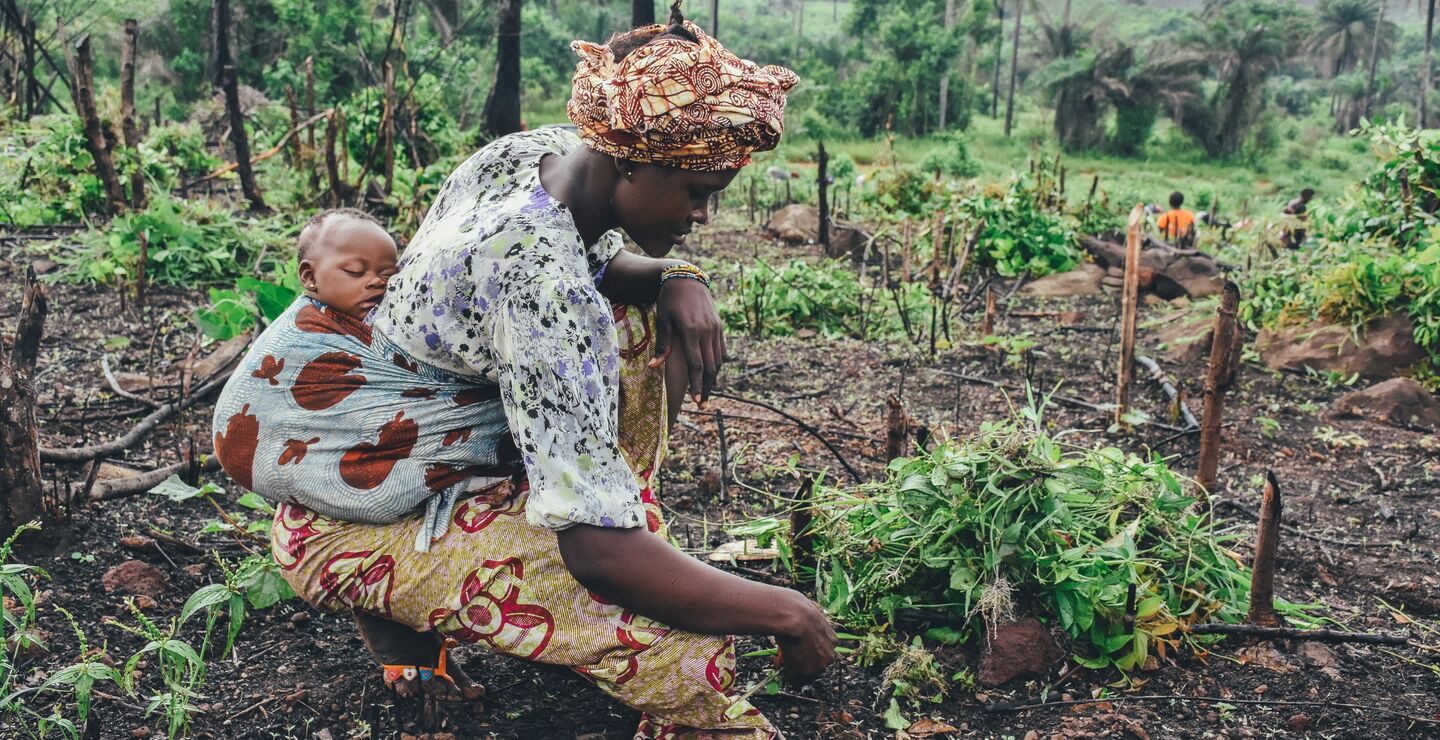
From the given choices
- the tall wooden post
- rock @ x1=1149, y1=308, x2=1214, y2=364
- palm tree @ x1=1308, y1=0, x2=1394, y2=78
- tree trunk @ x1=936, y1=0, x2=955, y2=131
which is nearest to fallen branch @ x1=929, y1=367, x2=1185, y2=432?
rock @ x1=1149, y1=308, x2=1214, y2=364

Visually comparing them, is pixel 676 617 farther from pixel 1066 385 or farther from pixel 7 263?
pixel 7 263

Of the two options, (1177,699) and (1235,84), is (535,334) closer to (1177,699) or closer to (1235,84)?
(1177,699)

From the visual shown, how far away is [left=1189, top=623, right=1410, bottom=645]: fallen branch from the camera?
7.39ft

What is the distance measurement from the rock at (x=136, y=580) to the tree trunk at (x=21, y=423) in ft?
0.81

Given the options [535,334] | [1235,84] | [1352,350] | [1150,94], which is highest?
[1235,84]

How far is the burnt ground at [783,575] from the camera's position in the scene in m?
2.08

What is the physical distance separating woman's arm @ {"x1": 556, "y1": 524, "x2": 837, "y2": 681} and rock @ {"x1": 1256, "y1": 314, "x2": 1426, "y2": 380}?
435 cm

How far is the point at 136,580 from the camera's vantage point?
243 cm

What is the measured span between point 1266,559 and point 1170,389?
7.77 feet

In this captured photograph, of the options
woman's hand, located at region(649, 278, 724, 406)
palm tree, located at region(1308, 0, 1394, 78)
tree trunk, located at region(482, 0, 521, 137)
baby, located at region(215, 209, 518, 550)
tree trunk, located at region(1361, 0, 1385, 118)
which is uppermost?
palm tree, located at region(1308, 0, 1394, 78)

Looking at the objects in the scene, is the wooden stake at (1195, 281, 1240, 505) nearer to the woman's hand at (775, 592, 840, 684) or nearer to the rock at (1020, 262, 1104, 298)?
the woman's hand at (775, 592, 840, 684)

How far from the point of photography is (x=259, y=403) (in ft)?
5.96

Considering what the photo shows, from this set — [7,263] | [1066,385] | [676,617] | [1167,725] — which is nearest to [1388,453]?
[1066,385]

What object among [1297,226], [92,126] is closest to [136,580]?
[92,126]
